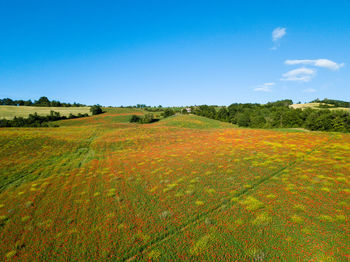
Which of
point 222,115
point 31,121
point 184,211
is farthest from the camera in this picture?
point 222,115

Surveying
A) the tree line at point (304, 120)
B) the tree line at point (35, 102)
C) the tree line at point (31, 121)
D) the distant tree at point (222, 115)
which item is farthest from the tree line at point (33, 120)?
the tree line at point (304, 120)

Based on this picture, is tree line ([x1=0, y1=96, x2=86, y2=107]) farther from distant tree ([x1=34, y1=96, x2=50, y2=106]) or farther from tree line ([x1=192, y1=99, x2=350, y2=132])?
tree line ([x1=192, y1=99, x2=350, y2=132])

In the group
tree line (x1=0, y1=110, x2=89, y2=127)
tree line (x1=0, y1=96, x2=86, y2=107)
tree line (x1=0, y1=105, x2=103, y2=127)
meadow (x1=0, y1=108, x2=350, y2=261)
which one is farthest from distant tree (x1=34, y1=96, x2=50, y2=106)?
meadow (x1=0, y1=108, x2=350, y2=261)

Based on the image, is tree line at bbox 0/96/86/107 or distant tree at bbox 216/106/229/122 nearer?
tree line at bbox 0/96/86/107

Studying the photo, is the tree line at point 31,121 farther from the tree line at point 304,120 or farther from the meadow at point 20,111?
the tree line at point 304,120

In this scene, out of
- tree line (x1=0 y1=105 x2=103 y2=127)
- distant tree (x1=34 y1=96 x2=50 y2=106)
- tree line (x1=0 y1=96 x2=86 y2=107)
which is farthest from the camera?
tree line (x1=0 y1=96 x2=86 y2=107)

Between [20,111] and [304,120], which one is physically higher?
[20,111]

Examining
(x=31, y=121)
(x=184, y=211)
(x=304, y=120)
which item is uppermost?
(x=31, y=121)

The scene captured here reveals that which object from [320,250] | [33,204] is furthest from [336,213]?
[33,204]

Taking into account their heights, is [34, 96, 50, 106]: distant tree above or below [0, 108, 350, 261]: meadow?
above

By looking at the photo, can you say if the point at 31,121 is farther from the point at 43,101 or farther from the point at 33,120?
the point at 43,101

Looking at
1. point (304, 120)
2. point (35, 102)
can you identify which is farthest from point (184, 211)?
point (35, 102)

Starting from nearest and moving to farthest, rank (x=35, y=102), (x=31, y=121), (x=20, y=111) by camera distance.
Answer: (x=31, y=121)
(x=20, y=111)
(x=35, y=102)

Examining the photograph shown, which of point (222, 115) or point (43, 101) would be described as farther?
point (43, 101)
